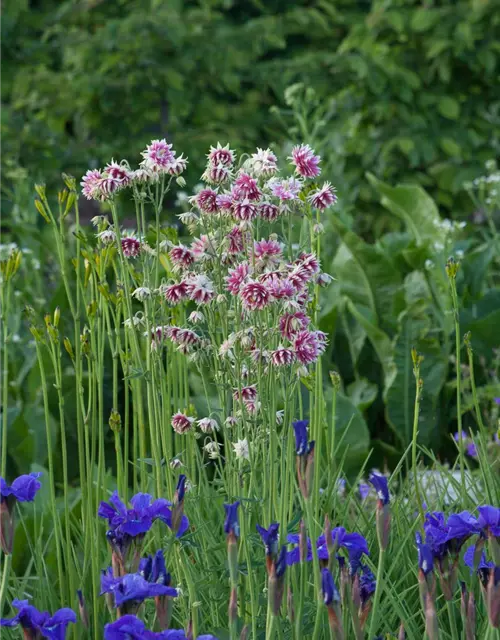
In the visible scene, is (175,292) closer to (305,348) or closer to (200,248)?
(200,248)

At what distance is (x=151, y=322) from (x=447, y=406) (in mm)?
1885

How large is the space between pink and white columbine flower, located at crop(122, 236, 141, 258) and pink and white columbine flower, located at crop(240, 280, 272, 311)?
32 cm

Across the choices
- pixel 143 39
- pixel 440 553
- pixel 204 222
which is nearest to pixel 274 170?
pixel 204 222

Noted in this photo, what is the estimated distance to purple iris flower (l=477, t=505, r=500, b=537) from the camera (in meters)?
1.11

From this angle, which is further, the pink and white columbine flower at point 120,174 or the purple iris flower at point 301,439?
the pink and white columbine flower at point 120,174

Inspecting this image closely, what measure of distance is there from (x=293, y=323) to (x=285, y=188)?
0.73 feet

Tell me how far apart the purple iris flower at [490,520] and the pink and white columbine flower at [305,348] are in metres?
0.35

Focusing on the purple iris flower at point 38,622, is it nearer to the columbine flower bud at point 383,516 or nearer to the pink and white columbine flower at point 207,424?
the columbine flower bud at point 383,516

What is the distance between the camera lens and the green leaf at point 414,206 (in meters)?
3.82

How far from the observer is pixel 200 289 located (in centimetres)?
138

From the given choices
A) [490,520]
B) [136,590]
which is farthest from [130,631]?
[490,520]

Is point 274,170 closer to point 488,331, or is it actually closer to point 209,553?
point 209,553

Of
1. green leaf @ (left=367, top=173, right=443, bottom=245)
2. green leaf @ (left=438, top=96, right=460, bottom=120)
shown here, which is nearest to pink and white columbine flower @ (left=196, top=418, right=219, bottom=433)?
green leaf @ (left=367, top=173, right=443, bottom=245)

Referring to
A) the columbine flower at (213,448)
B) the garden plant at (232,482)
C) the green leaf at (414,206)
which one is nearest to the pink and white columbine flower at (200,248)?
the garden plant at (232,482)
